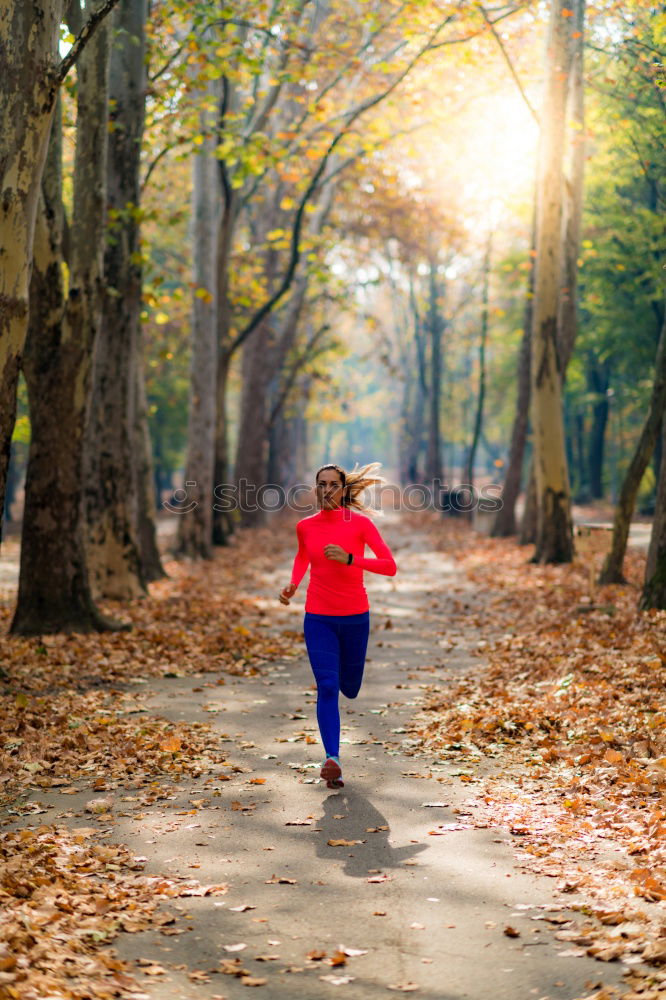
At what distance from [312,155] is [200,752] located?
1245cm

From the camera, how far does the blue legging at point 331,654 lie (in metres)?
6.46

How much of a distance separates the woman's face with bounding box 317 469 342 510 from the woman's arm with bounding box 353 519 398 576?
27cm

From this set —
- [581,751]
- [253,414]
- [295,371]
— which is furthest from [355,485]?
[295,371]

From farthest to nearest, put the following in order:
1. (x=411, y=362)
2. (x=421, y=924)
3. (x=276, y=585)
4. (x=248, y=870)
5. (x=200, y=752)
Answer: (x=411, y=362), (x=276, y=585), (x=200, y=752), (x=248, y=870), (x=421, y=924)

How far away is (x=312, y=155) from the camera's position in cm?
1741

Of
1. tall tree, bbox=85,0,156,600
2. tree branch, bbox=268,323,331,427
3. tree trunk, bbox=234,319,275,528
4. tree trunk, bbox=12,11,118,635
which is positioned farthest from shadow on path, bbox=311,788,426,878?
tree branch, bbox=268,323,331,427

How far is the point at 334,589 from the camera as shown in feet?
21.4

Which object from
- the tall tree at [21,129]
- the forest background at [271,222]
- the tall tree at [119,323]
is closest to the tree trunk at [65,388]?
the forest background at [271,222]

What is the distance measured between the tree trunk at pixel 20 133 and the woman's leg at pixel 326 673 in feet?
9.27

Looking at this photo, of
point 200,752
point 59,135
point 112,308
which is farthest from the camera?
point 112,308

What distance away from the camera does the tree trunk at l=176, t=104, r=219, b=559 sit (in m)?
20.8

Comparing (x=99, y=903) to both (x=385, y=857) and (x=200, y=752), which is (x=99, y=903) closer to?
(x=385, y=857)

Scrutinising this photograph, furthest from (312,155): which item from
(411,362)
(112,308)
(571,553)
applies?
(411,362)

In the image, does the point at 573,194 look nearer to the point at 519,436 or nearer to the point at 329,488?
the point at 519,436
